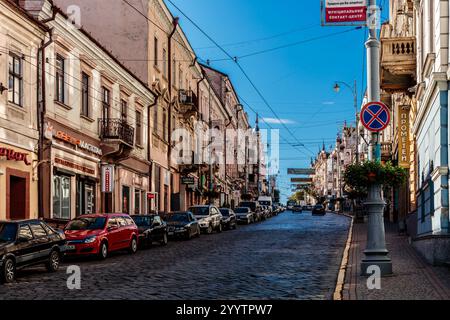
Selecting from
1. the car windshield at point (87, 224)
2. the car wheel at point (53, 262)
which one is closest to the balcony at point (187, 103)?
the car windshield at point (87, 224)

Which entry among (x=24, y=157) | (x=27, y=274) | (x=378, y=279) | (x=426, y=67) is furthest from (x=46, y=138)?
(x=378, y=279)

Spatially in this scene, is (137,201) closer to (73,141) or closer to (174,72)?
(73,141)

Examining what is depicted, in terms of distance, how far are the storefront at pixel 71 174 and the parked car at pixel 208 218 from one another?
292 inches

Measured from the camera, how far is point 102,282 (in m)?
14.8

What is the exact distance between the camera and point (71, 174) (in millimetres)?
27656

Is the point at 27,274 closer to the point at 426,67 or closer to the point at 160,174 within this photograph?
the point at 426,67

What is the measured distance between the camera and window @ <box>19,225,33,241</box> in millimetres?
16344

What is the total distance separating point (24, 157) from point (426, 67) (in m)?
12.9

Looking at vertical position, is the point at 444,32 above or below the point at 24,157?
above

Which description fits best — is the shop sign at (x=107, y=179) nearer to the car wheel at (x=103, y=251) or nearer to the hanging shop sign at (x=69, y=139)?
the hanging shop sign at (x=69, y=139)

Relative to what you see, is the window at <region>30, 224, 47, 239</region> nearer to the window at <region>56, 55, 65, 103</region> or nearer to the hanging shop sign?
the hanging shop sign

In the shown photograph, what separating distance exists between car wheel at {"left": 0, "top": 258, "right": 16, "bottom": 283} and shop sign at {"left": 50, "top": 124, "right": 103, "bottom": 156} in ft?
32.9

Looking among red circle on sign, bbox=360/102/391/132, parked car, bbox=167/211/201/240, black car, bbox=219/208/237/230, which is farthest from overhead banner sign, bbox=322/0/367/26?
black car, bbox=219/208/237/230
